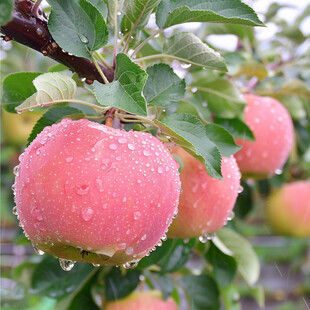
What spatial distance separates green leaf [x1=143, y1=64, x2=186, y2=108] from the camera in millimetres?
635

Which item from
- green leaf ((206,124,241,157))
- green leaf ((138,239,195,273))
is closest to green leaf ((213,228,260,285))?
green leaf ((138,239,195,273))

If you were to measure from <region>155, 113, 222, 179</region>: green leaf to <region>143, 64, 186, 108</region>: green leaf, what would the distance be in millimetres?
41

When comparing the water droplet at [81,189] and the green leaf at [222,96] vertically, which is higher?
the water droplet at [81,189]

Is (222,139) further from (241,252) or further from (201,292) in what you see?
(201,292)

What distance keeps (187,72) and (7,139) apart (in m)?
1.32

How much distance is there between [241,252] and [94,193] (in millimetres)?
637

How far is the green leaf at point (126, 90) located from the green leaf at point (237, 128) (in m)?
0.42

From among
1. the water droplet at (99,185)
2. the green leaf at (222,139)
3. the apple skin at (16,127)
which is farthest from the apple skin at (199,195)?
the apple skin at (16,127)

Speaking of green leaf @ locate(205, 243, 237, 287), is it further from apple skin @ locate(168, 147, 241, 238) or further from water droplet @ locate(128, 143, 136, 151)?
water droplet @ locate(128, 143, 136, 151)

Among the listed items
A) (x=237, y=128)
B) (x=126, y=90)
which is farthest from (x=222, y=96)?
(x=126, y=90)

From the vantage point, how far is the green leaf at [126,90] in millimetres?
466

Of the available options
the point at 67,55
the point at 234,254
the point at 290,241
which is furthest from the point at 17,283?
the point at 290,241

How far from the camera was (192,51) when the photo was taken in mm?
632

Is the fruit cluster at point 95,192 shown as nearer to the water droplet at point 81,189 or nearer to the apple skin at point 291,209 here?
the water droplet at point 81,189
